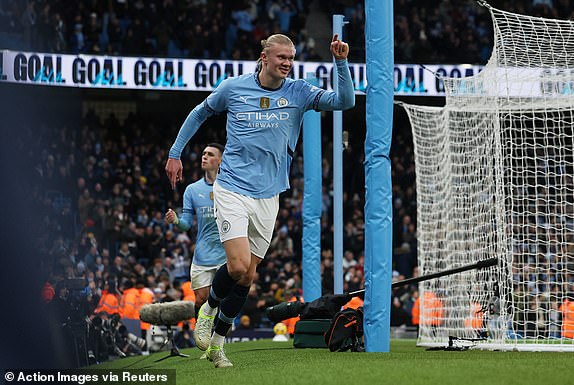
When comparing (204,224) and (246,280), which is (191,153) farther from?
(246,280)

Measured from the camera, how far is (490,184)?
10.8 m

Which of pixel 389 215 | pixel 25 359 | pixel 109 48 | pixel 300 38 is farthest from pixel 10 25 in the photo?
pixel 300 38

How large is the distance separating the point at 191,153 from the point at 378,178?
16.6 m

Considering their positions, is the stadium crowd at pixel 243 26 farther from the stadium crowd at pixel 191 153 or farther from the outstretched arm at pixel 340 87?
the outstretched arm at pixel 340 87

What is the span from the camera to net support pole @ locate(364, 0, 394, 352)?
8.27 m

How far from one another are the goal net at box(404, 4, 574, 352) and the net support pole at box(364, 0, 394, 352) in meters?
1.67

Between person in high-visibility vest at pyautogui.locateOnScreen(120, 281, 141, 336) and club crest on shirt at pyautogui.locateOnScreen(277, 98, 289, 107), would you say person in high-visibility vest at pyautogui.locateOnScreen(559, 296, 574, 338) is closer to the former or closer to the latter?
club crest on shirt at pyautogui.locateOnScreen(277, 98, 289, 107)

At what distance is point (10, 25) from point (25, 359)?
1.38m

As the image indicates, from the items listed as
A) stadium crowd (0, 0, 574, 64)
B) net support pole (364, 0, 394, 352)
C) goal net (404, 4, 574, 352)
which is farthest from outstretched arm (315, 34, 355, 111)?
stadium crowd (0, 0, 574, 64)

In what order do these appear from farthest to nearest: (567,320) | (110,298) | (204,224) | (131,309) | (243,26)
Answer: (243,26)
(131,309)
(110,298)
(567,320)
(204,224)

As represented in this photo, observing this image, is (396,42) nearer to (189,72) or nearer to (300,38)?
(300,38)

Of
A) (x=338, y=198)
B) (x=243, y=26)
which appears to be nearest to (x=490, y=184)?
(x=338, y=198)

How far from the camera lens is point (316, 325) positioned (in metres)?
9.53

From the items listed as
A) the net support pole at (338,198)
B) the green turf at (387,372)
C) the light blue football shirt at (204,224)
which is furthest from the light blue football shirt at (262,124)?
the net support pole at (338,198)
